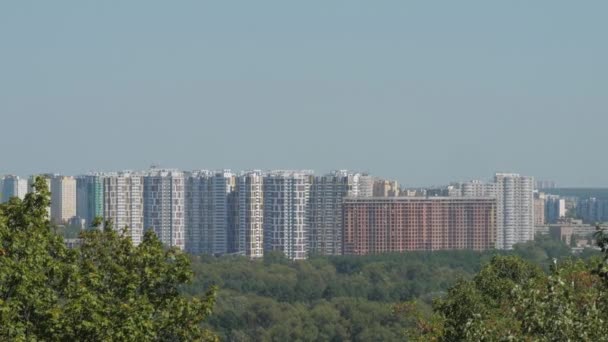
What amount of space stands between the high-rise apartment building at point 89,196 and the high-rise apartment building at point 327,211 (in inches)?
697

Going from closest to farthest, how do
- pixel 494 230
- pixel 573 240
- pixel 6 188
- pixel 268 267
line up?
1. pixel 268 267
2. pixel 494 230
3. pixel 573 240
4. pixel 6 188

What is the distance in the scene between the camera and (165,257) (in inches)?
765

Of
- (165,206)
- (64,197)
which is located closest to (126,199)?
(165,206)

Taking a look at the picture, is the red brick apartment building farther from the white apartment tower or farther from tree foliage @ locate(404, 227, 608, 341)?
tree foliage @ locate(404, 227, 608, 341)

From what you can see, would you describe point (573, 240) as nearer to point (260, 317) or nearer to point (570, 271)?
point (260, 317)

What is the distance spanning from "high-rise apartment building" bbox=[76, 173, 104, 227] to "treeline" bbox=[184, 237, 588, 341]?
28272mm

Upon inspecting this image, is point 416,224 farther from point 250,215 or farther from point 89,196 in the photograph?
point 89,196

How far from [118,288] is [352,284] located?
78.5 meters

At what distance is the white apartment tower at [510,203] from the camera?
5822 inches

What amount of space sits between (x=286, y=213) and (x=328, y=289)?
43206mm

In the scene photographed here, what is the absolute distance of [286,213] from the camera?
137375 millimetres

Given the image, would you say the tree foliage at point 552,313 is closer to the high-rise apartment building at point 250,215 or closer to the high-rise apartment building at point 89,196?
the high-rise apartment building at point 250,215

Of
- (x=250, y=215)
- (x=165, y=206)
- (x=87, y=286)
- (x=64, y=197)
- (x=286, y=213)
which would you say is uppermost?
(x=87, y=286)

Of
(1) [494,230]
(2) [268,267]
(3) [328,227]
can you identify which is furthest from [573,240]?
(2) [268,267]
